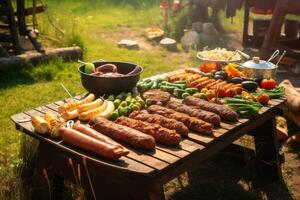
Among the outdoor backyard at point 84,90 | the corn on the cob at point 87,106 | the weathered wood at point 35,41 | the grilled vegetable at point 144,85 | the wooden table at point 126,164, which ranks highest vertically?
the corn on the cob at point 87,106

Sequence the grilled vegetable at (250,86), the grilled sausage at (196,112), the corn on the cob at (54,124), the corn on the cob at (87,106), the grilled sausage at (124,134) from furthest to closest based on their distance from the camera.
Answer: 1. the grilled vegetable at (250,86)
2. the corn on the cob at (87,106)
3. the grilled sausage at (196,112)
4. the corn on the cob at (54,124)
5. the grilled sausage at (124,134)

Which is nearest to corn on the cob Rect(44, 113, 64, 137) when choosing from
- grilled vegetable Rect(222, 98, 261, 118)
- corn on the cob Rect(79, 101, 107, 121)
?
corn on the cob Rect(79, 101, 107, 121)

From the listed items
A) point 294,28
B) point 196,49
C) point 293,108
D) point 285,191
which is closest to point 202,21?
point 196,49

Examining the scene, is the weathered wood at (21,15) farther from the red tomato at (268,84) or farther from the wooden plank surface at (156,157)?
the wooden plank surface at (156,157)

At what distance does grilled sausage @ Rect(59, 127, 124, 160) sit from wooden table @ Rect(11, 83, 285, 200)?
5 centimetres

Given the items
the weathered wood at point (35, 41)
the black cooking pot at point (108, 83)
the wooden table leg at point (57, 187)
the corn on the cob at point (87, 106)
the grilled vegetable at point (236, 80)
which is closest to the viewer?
the corn on the cob at point (87, 106)

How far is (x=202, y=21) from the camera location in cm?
1277

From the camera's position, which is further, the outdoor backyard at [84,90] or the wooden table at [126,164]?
the outdoor backyard at [84,90]

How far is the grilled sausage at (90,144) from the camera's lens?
2799 mm

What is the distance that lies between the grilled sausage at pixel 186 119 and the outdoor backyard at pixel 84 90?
0.99 m

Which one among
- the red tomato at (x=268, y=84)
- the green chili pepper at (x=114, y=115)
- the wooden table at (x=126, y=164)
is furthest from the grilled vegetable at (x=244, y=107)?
the green chili pepper at (x=114, y=115)

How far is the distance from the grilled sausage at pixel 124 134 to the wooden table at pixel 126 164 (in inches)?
2.6

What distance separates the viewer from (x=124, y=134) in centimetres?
307

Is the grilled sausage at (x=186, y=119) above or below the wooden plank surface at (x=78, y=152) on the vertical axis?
above
